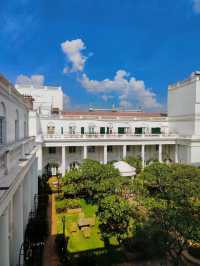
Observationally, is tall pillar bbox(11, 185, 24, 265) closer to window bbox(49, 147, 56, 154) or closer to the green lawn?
the green lawn

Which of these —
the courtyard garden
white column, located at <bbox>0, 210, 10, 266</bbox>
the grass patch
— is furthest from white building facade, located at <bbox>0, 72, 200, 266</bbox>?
white column, located at <bbox>0, 210, 10, 266</bbox>

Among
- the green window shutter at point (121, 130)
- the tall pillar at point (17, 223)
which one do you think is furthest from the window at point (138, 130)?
the tall pillar at point (17, 223)

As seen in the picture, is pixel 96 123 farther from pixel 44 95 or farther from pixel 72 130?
pixel 44 95

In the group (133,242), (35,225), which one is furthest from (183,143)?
(35,225)

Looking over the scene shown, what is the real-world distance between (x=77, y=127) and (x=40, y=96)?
12.0m

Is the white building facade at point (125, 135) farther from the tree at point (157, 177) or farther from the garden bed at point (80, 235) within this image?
the garden bed at point (80, 235)

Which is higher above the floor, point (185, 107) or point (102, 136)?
point (185, 107)

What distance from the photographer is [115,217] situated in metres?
13.5

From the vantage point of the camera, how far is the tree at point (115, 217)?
44.6 ft

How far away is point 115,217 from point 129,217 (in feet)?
3.35

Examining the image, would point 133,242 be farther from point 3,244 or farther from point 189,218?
point 3,244

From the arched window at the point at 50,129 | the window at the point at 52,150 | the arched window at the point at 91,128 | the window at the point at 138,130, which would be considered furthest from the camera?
the window at the point at 138,130

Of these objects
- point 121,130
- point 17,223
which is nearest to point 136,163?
point 121,130

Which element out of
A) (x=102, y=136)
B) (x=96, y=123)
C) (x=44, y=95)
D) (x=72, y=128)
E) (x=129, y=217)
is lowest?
(x=129, y=217)
